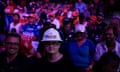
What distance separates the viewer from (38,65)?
3.41 metres

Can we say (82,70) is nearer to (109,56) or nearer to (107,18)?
(109,56)

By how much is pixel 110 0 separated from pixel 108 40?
8.28m

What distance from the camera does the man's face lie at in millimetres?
3756

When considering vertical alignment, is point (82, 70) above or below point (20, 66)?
below

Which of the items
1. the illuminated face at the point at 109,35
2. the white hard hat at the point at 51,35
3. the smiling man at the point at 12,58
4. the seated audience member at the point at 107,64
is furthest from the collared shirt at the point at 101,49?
the seated audience member at the point at 107,64

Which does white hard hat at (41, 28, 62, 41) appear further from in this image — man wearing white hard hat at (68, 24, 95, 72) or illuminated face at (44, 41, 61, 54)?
man wearing white hard hat at (68, 24, 95, 72)

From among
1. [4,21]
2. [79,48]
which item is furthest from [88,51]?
[4,21]

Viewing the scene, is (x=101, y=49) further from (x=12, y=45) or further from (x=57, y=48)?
(x=57, y=48)

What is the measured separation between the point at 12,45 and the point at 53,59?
536mm

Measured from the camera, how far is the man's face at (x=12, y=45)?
3.76 m

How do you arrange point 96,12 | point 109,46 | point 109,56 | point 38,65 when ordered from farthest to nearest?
point 96,12 → point 109,46 → point 38,65 → point 109,56

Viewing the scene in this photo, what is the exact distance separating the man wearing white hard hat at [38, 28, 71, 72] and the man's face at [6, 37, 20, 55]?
409 millimetres

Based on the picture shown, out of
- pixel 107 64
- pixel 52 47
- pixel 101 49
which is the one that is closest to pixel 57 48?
pixel 52 47

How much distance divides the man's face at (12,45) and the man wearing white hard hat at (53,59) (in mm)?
409
